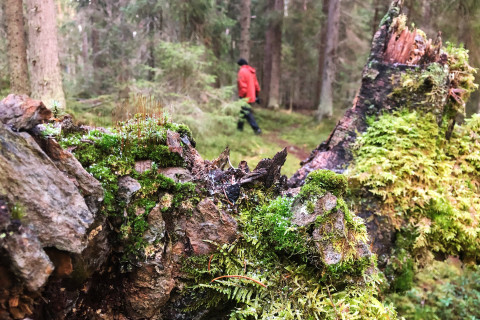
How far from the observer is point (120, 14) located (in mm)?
14570

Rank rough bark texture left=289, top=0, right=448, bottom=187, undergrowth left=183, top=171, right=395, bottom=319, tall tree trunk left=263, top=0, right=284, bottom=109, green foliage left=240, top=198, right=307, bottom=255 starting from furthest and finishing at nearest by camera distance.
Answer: tall tree trunk left=263, top=0, right=284, bottom=109 < rough bark texture left=289, top=0, right=448, bottom=187 < green foliage left=240, top=198, right=307, bottom=255 < undergrowth left=183, top=171, right=395, bottom=319

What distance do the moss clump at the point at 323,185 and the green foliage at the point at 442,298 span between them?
4585 millimetres

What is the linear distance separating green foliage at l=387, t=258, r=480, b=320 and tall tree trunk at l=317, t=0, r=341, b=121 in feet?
35.4

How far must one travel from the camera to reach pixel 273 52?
20.5 metres

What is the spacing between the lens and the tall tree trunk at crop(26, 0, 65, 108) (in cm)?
664

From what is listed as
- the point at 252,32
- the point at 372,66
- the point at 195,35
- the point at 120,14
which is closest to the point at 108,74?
the point at 120,14

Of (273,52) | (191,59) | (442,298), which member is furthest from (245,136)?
(273,52)

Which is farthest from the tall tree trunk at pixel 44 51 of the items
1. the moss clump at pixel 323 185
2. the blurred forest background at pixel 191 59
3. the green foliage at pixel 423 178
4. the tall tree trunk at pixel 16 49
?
the green foliage at pixel 423 178

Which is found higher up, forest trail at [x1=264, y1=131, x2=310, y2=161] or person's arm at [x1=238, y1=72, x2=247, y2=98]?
person's arm at [x1=238, y1=72, x2=247, y2=98]

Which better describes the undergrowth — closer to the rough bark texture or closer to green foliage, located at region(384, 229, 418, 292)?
green foliage, located at region(384, 229, 418, 292)

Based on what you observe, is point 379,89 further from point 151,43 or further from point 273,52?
point 273,52

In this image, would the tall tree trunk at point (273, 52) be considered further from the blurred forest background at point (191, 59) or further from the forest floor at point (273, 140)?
the forest floor at point (273, 140)

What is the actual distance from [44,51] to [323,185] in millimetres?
7604

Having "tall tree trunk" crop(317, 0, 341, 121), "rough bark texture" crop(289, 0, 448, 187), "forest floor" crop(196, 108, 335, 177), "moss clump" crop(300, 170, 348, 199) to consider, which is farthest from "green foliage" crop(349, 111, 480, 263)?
"tall tree trunk" crop(317, 0, 341, 121)
